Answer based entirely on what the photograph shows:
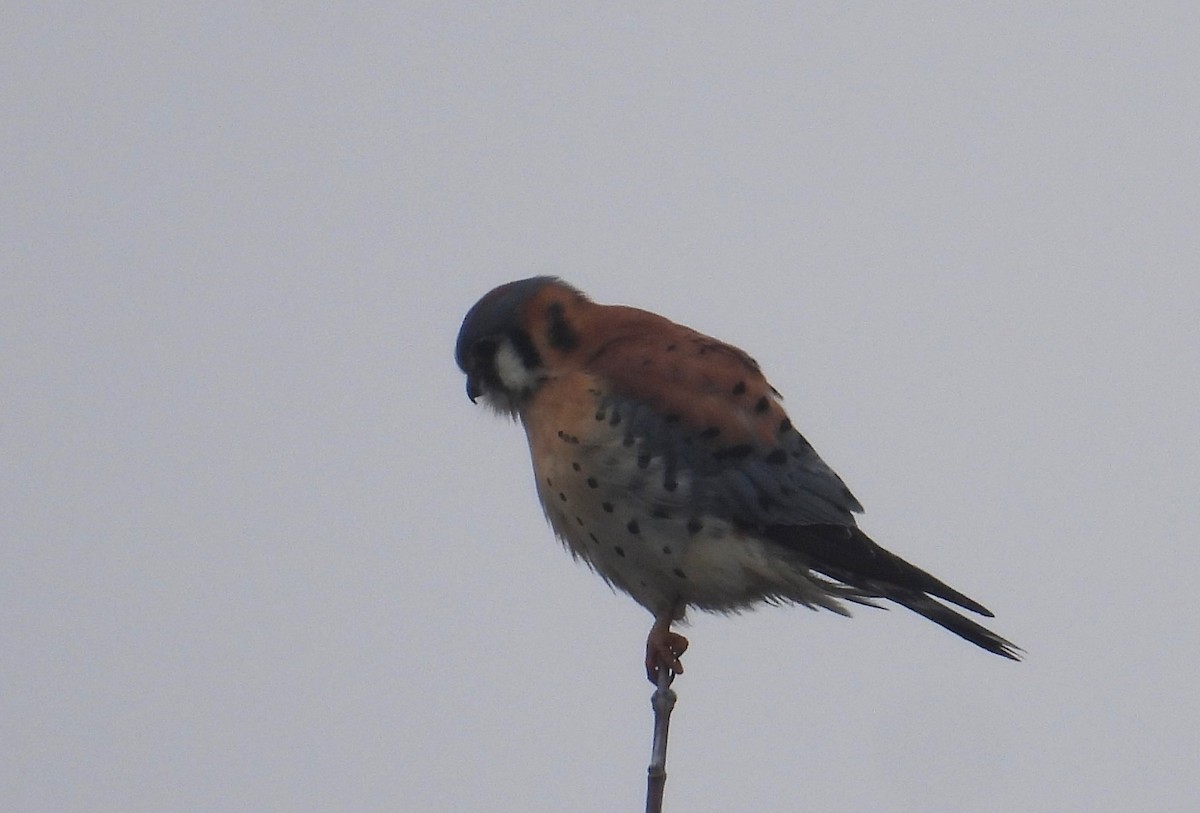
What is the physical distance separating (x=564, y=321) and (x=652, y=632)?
111 centimetres

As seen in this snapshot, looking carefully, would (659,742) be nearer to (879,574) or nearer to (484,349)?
(879,574)

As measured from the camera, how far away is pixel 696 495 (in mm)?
4672

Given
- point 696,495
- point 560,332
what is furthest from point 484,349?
point 696,495

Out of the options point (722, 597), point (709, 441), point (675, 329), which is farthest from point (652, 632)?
point (675, 329)

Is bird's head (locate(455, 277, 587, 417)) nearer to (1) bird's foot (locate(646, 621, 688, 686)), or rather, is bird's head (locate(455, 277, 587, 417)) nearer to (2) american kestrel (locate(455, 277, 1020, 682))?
(2) american kestrel (locate(455, 277, 1020, 682))

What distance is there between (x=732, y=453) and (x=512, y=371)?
0.81 meters

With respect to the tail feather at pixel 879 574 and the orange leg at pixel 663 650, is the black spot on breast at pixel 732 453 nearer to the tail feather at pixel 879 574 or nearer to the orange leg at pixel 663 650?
the tail feather at pixel 879 574

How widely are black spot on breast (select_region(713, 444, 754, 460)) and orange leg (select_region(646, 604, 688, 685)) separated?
527 mm

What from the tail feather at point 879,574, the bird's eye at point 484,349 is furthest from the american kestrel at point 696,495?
the bird's eye at point 484,349

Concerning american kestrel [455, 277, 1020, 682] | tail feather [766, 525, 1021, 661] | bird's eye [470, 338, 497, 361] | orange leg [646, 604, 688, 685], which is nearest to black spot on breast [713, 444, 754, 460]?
american kestrel [455, 277, 1020, 682]

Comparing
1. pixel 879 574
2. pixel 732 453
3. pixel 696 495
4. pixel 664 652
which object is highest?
pixel 732 453

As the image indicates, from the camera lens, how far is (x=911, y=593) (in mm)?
4594

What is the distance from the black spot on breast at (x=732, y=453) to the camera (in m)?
4.73

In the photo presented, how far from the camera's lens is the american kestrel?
15.2ft
